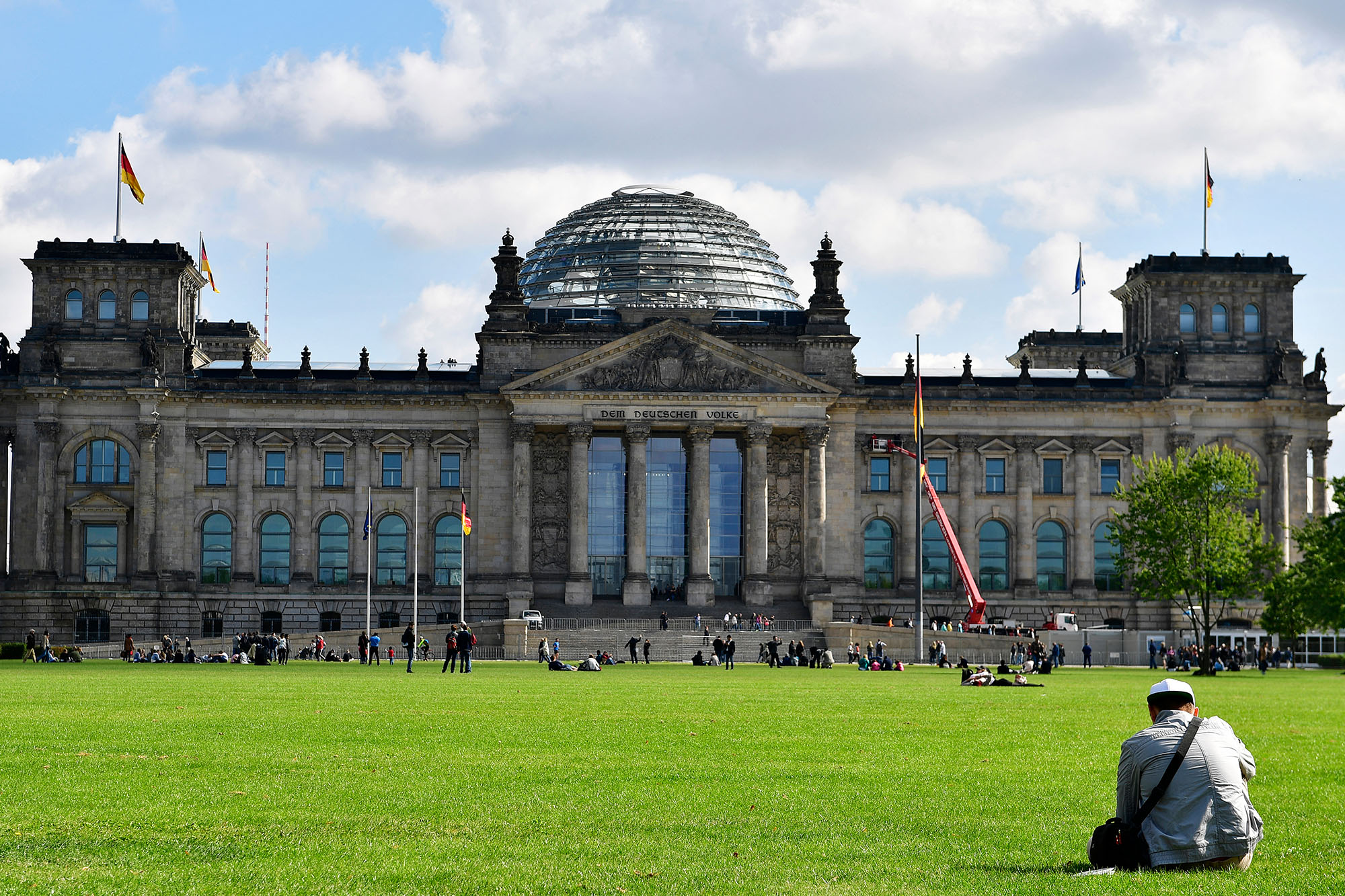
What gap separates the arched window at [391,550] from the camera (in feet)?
356

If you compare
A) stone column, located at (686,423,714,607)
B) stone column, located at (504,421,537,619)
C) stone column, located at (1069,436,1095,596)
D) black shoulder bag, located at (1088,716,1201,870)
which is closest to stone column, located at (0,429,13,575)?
stone column, located at (504,421,537,619)

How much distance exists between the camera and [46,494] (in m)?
106

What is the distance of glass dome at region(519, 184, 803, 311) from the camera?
119750 millimetres

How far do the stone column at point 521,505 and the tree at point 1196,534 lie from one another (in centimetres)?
3356

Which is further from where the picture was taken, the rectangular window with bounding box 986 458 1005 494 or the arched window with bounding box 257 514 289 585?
the rectangular window with bounding box 986 458 1005 494

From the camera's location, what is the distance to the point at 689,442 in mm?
106875

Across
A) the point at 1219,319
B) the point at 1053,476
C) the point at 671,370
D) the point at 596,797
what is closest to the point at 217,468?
the point at 671,370

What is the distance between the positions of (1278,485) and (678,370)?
3666cm

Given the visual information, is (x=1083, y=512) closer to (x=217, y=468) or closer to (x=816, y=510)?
(x=816, y=510)

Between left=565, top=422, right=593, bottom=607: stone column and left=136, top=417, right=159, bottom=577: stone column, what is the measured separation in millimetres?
24665

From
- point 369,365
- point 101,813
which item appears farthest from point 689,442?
point 101,813

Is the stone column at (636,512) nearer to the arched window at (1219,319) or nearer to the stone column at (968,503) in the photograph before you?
the stone column at (968,503)

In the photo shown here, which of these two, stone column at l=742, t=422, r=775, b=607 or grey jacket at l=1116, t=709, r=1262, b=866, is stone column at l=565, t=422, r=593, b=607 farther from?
grey jacket at l=1116, t=709, r=1262, b=866

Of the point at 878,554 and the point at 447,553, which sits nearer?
the point at 447,553
